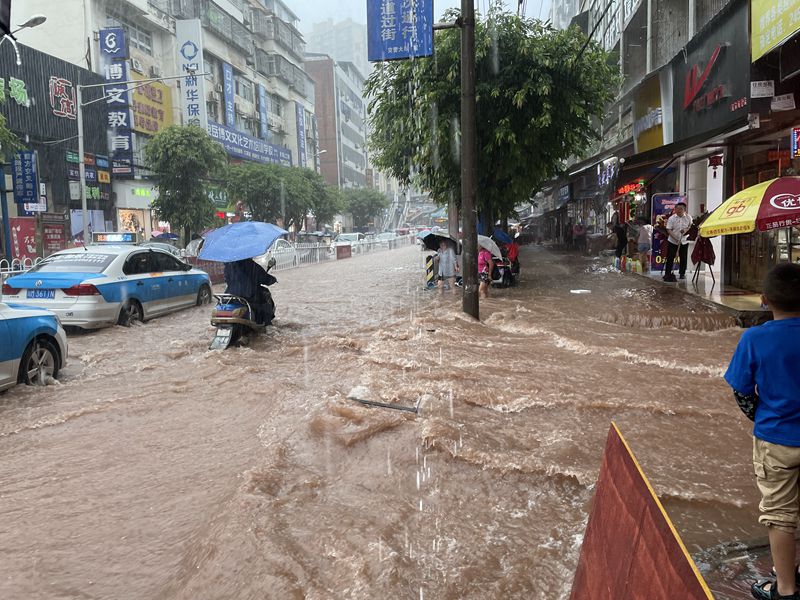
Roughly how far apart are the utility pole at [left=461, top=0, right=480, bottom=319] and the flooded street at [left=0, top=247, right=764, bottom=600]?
1.62m

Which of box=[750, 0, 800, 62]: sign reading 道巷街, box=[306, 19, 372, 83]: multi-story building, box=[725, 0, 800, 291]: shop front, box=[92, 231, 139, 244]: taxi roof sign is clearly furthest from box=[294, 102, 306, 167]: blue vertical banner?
box=[306, 19, 372, 83]: multi-story building

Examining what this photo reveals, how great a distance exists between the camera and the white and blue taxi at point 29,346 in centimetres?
641

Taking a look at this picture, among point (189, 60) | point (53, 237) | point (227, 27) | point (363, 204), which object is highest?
point (227, 27)

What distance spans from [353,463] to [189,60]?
1857 inches

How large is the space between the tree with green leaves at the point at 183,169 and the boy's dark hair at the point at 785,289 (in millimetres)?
29686

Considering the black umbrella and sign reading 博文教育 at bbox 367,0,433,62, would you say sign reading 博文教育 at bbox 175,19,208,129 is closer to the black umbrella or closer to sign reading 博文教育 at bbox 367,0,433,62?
the black umbrella

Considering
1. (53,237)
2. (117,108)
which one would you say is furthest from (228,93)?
(53,237)

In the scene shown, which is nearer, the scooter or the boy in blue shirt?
the boy in blue shirt

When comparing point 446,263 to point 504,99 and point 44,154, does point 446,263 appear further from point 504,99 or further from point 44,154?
point 44,154

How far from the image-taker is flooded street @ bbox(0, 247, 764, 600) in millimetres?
3271

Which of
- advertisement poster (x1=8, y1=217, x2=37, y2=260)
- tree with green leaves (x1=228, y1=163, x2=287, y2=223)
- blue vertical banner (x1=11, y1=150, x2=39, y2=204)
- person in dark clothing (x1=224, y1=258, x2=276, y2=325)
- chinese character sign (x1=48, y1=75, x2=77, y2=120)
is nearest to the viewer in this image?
person in dark clothing (x1=224, y1=258, x2=276, y2=325)

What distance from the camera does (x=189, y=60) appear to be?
4541cm

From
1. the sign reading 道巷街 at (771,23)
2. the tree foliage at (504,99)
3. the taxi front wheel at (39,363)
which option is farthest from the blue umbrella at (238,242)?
the sign reading 道巷街 at (771,23)

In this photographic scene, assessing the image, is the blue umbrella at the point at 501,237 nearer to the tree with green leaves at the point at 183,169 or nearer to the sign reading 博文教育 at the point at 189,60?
the tree with green leaves at the point at 183,169
